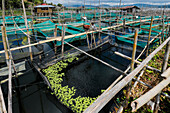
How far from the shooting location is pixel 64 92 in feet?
17.2

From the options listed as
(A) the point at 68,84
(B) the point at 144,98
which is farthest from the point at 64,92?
(B) the point at 144,98

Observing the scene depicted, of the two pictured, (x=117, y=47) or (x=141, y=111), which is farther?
(x=117, y=47)

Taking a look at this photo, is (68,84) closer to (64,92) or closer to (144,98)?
(64,92)

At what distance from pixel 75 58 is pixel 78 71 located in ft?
5.34

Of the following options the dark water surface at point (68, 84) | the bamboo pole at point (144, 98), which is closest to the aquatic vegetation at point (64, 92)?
the dark water surface at point (68, 84)

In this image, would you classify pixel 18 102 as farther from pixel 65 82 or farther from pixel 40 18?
pixel 40 18

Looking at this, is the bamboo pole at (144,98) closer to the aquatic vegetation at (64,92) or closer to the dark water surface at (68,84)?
the aquatic vegetation at (64,92)

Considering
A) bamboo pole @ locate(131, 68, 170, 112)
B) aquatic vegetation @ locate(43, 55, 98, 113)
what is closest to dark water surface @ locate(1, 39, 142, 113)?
aquatic vegetation @ locate(43, 55, 98, 113)

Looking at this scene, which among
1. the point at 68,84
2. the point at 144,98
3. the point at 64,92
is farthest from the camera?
the point at 68,84

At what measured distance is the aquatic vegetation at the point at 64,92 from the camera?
462 centimetres

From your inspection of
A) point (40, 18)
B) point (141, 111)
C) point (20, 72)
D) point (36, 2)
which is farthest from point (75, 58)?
point (36, 2)

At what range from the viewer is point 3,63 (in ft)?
24.3

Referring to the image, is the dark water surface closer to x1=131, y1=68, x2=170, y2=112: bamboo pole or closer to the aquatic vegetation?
the aquatic vegetation

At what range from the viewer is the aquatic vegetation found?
4.62 metres
